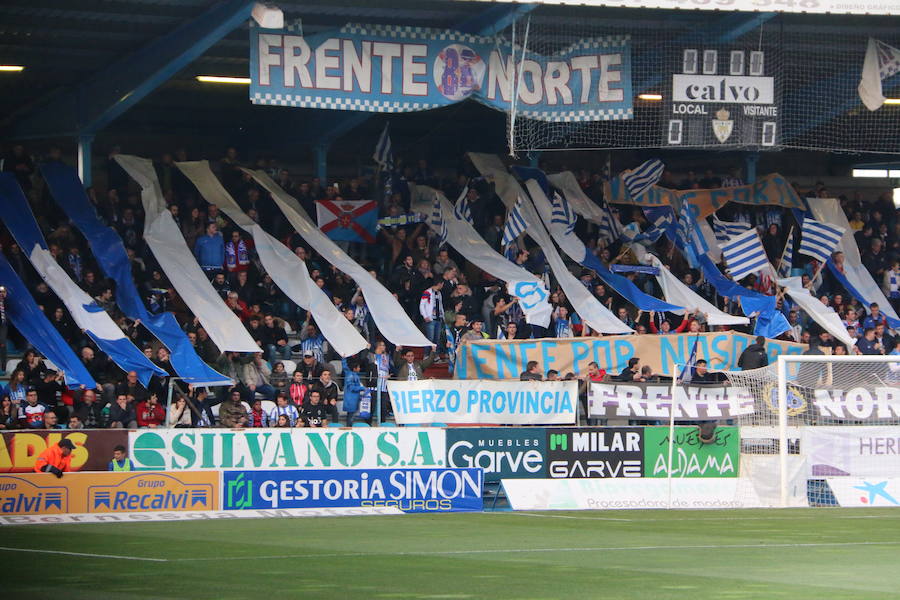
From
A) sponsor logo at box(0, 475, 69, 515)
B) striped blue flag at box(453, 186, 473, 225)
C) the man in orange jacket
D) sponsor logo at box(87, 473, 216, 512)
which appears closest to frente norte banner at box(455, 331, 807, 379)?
striped blue flag at box(453, 186, 473, 225)

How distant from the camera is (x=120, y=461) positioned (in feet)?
67.2

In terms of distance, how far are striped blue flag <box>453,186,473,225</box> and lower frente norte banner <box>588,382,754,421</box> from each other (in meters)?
6.46

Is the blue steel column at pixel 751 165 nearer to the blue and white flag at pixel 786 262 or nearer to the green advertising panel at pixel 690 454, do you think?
the blue and white flag at pixel 786 262

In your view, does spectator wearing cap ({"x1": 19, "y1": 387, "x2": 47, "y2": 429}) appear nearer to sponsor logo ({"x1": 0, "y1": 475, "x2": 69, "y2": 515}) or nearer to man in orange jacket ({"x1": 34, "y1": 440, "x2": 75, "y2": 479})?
man in orange jacket ({"x1": 34, "y1": 440, "x2": 75, "y2": 479})

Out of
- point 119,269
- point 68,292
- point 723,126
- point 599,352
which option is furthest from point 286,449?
point 723,126

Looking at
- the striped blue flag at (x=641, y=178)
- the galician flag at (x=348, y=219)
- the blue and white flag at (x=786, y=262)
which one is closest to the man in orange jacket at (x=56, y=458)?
the galician flag at (x=348, y=219)

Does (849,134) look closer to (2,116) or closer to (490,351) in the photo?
(490,351)

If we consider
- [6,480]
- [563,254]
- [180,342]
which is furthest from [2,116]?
[6,480]

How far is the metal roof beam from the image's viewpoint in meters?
24.8

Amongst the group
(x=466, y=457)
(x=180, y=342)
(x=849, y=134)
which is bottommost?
(x=466, y=457)

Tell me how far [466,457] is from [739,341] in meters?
6.96

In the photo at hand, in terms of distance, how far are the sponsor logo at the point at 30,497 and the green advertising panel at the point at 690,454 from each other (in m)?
8.86

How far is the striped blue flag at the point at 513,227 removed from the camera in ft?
95.2

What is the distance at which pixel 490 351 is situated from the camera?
2547 cm
